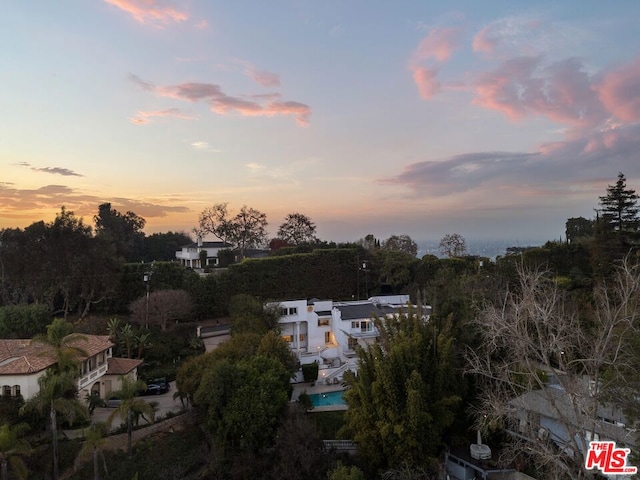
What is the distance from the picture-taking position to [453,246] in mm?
49062

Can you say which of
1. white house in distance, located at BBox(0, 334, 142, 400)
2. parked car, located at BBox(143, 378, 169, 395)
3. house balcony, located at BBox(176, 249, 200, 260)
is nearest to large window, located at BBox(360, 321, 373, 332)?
parked car, located at BBox(143, 378, 169, 395)

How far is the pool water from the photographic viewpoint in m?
21.7

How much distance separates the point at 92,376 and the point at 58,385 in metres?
5.80

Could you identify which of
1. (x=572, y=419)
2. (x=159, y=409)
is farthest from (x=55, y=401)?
(x=572, y=419)

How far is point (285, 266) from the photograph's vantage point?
125 feet

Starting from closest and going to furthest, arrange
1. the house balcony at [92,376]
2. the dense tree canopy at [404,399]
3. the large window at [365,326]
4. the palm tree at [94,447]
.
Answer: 1. the dense tree canopy at [404,399]
2. the palm tree at [94,447]
3. the house balcony at [92,376]
4. the large window at [365,326]

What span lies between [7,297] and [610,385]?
36.0 metres

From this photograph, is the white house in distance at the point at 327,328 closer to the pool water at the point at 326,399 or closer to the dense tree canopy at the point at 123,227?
the pool water at the point at 326,399

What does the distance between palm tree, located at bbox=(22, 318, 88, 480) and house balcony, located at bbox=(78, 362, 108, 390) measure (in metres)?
1.17

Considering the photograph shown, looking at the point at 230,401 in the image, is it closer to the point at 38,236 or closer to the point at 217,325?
the point at 217,325

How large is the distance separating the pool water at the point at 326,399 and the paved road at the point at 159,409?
715 cm

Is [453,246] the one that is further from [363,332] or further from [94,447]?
[94,447]

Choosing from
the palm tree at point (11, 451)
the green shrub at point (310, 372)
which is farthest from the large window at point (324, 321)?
the palm tree at point (11, 451)

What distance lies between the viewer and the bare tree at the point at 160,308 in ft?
93.7
